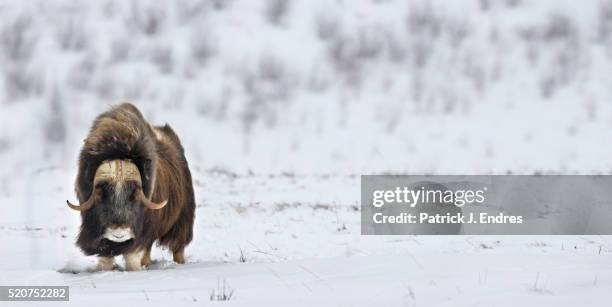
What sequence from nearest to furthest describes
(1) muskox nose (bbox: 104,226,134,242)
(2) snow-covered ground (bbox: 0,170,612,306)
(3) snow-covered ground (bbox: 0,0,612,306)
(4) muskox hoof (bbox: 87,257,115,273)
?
(2) snow-covered ground (bbox: 0,170,612,306) → (3) snow-covered ground (bbox: 0,0,612,306) → (1) muskox nose (bbox: 104,226,134,242) → (4) muskox hoof (bbox: 87,257,115,273)

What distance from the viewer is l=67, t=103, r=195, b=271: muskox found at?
177 inches

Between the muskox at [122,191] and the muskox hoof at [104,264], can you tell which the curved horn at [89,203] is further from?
the muskox hoof at [104,264]

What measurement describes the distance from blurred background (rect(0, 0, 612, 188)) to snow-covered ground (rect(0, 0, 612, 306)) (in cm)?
5

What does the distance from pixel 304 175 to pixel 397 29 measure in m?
7.63

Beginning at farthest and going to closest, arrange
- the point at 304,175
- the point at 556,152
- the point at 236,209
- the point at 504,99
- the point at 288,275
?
the point at 504,99 < the point at 556,152 < the point at 304,175 < the point at 236,209 < the point at 288,275

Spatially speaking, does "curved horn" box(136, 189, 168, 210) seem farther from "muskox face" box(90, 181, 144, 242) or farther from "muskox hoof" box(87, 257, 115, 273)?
"muskox hoof" box(87, 257, 115, 273)

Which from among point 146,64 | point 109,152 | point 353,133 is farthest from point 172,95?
point 109,152

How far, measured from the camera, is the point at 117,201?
4.48 meters

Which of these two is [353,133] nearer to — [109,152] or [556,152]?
[556,152]

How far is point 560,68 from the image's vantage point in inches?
610

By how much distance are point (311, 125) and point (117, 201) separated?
9082mm

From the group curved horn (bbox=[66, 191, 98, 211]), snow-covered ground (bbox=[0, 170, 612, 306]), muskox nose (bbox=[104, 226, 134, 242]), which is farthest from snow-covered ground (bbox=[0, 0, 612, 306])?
curved horn (bbox=[66, 191, 98, 211])

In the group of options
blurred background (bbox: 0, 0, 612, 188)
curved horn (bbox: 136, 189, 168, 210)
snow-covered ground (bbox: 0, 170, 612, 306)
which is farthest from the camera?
blurred background (bbox: 0, 0, 612, 188)

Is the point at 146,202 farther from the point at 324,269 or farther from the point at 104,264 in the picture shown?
the point at 324,269
